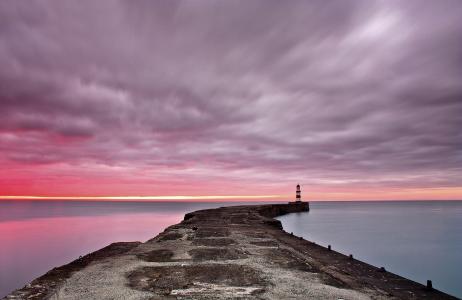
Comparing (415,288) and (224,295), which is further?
(415,288)

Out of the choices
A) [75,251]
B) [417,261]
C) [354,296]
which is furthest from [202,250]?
[75,251]

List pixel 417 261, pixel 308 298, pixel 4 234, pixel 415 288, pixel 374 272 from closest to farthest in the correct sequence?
pixel 308 298 < pixel 415 288 < pixel 374 272 < pixel 417 261 < pixel 4 234

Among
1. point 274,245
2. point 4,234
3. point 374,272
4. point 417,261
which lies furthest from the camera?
point 4,234

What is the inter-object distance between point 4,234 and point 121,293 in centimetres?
4746

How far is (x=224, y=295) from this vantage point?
707 centimetres

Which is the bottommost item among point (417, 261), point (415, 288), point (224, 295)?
point (417, 261)

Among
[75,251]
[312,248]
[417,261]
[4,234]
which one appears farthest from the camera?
[4,234]

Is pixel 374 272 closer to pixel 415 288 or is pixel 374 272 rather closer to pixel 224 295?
pixel 415 288

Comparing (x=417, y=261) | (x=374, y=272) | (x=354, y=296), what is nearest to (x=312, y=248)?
(x=374, y=272)

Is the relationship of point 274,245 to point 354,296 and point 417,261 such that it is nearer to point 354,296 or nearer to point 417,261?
point 354,296

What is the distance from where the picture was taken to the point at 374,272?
11.8 meters

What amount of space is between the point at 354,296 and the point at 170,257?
5.87m

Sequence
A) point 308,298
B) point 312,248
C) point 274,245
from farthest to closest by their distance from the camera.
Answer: point 312,248, point 274,245, point 308,298

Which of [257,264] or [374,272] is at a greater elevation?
[257,264]
